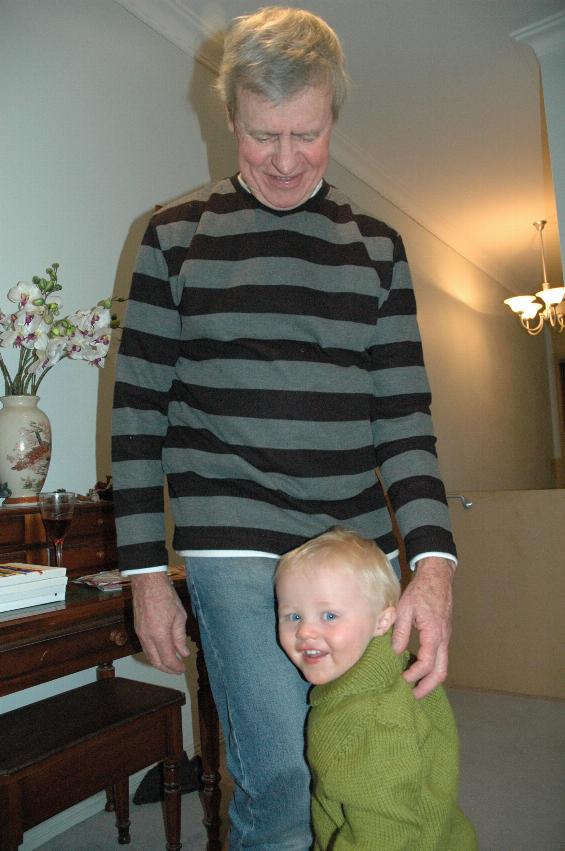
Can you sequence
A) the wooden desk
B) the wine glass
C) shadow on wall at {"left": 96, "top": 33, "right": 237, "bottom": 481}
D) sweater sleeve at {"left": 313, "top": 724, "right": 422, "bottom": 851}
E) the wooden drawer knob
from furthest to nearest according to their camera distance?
shadow on wall at {"left": 96, "top": 33, "right": 237, "bottom": 481}
the wine glass
the wooden drawer knob
the wooden desk
sweater sleeve at {"left": 313, "top": 724, "right": 422, "bottom": 851}

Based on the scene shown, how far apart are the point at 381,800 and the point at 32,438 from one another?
46.3 inches

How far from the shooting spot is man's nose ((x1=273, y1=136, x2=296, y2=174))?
3.54 ft

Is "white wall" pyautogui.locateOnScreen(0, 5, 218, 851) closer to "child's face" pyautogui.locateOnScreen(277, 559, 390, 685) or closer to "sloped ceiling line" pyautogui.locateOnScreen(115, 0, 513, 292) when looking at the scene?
"sloped ceiling line" pyautogui.locateOnScreen(115, 0, 513, 292)

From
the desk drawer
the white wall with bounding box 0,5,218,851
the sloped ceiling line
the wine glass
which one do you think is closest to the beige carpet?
the white wall with bounding box 0,5,218,851

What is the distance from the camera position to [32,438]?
173 cm

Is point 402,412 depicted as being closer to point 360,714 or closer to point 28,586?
point 360,714

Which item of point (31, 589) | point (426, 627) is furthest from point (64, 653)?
point (426, 627)

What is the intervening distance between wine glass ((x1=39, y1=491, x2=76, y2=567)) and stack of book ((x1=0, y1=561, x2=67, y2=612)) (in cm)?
18

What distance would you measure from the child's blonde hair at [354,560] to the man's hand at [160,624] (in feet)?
0.54

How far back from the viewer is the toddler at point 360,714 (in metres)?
0.93

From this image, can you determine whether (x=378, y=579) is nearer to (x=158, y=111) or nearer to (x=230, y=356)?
(x=230, y=356)

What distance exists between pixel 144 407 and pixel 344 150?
11.5 ft

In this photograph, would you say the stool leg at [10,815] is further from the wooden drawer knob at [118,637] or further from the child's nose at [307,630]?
the child's nose at [307,630]

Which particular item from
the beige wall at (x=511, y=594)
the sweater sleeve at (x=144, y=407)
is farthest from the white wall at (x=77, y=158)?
the beige wall at (x=511, y=594)
